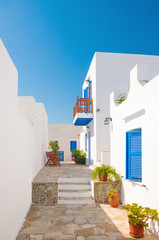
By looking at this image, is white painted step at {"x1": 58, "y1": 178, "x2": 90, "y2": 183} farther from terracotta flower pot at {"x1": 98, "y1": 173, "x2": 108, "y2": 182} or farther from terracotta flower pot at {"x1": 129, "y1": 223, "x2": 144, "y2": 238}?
terracotta flower pot at {"x1": 129, "y1": 223, "x2": 144, "y2": 238}

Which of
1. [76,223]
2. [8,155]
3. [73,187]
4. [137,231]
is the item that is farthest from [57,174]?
[8,155]

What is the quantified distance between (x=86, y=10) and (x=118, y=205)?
7844 mm

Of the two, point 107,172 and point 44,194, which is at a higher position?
point 107,172

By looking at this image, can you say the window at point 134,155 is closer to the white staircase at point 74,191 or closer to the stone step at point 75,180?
the white staircase at point 74,191

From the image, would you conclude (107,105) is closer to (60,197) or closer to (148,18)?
(148,18)

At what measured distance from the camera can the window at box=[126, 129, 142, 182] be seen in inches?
235

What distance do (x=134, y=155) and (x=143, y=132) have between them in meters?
1.01

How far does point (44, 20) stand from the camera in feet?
29.1

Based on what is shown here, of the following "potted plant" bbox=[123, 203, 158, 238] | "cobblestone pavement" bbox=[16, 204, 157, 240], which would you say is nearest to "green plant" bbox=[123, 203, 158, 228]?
"potted plant" bbox=[123, 203, 158, 238]

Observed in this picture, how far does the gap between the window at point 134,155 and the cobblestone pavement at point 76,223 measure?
1.19m

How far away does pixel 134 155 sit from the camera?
20.6ft

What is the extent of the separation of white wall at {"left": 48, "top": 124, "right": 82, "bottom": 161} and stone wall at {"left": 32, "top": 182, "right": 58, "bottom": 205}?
14535 millimetres

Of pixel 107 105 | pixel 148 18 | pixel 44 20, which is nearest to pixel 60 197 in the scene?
pixel 107 105

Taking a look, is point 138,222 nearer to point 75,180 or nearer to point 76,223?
point 76,223
